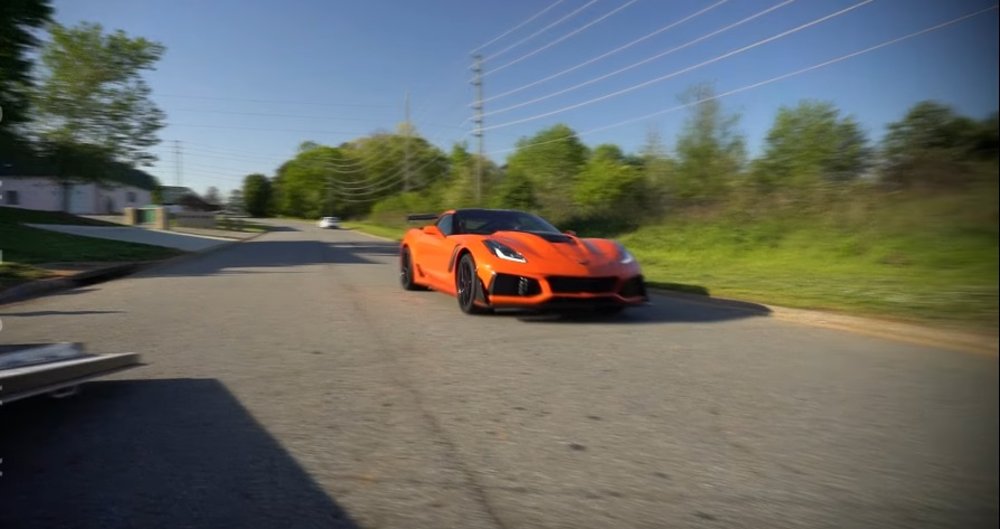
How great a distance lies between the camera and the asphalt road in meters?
2.70

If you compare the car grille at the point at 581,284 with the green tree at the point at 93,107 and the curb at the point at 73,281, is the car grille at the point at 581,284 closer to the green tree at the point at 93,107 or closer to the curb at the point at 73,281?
the curb at the point at 73,281

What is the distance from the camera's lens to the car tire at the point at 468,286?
7.71 meters

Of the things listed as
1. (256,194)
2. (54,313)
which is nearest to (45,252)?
(54,313)

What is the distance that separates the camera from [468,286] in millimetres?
7949

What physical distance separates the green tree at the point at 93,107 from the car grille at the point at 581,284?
592 inches

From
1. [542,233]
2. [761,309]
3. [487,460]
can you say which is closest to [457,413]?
[487,460]

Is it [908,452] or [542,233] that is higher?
[542,233]

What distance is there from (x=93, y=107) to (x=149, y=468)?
90.7ft

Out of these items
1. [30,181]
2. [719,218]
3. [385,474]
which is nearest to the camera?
[385,474]

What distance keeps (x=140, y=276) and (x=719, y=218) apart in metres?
15.0

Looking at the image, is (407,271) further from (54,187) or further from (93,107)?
(54,187)

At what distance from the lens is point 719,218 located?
65.8ft

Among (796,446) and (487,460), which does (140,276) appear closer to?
(487,460)

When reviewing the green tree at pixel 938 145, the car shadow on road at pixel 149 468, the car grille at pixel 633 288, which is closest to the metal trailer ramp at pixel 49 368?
the car shadow on road at pixel 149 468
